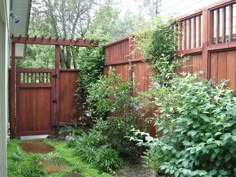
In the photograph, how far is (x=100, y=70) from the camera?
703 centimetres

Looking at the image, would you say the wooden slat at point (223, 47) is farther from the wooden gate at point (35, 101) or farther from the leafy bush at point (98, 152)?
the wooden gate at point (35, 101)

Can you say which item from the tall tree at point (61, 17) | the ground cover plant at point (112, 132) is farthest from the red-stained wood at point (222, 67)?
Result: the tall tree at point (61, 17)

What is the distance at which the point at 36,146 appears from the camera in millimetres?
5836

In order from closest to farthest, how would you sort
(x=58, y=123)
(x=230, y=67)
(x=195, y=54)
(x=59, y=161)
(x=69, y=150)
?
(x=230, y=67) < (x=195, y=54) < (x=59, y=161) < (x=69, y=150) < (x=58, y=123)

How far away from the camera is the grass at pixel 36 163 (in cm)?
398

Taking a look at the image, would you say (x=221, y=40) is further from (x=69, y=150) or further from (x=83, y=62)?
(x=83, y=62)

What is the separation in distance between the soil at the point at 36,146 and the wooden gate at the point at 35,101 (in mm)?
539

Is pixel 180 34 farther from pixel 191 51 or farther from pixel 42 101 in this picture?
pixel 42 101

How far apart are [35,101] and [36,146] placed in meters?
1.29

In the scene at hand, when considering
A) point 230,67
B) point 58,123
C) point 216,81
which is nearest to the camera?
point 230,67

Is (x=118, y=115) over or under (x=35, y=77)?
under

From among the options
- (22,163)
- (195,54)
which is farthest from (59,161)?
(195,54)

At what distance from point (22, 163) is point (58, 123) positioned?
247 centimetres

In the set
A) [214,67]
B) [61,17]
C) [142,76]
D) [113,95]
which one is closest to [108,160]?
[113,95]
